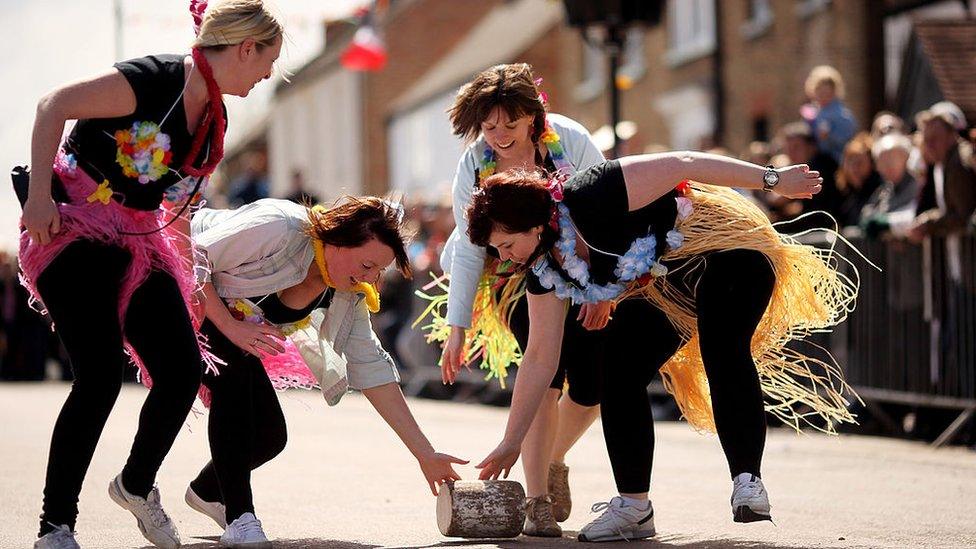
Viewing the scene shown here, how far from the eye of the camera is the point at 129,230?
17.1 ft

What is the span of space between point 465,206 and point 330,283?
2.38ft

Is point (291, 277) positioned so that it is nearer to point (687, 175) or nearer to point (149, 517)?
point (149, 517)

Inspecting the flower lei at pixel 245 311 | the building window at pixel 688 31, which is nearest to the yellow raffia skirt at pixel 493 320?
the flower lei at pixel 245 311

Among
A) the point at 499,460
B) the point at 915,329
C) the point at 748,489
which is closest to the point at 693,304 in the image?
the point at 748,489

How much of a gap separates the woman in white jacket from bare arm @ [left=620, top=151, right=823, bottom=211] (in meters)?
0.55

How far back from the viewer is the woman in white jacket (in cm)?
594

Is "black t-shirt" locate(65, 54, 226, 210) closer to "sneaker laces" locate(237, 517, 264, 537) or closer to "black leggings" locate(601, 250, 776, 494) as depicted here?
"sneaker laces" locate(237, 517, 264, 537)

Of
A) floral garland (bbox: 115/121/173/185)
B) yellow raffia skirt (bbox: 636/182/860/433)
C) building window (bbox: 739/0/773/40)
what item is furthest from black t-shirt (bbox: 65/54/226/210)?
building window (bbox: 739/0/773/40)

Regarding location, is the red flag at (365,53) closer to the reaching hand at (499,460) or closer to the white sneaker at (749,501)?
the reaching hand at (499,460)

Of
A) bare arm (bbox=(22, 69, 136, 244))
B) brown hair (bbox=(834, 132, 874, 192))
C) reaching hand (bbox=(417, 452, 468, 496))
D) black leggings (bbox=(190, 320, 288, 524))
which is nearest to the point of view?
bare arm (bbox=(22, 69, 136, 244))

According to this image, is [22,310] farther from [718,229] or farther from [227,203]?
[718,229]

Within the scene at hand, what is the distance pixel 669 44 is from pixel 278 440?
19866mm

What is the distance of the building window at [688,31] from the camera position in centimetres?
2358

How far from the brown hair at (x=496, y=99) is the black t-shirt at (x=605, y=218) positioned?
1.59 ft
